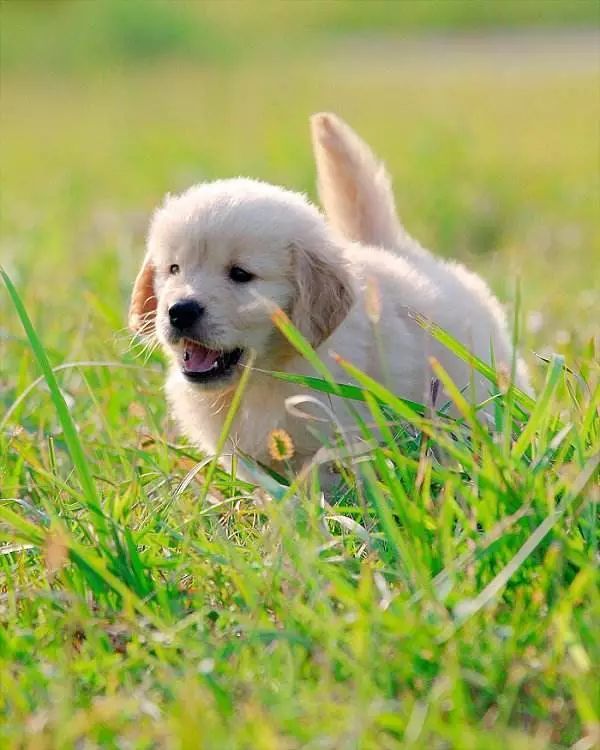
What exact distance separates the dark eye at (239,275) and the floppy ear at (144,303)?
33cm

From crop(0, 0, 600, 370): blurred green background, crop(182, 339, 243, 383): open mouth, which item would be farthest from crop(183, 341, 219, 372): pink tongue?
crop(0, 0, 600, 370): blurred green background

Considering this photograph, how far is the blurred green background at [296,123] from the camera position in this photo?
5316 mm

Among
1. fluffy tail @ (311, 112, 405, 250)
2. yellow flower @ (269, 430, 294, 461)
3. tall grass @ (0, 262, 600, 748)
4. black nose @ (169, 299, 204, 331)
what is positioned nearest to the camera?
tall grass @ (0, 262, 600, 748)

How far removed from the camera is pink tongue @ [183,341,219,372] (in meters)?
2.95

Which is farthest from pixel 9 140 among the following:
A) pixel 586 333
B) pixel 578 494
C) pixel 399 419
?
pixel 578 494

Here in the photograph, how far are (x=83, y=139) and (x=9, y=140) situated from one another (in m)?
0.74

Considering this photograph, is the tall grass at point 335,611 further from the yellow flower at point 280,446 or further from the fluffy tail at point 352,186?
the fluffy tail at point 352,186

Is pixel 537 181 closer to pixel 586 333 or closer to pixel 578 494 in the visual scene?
pixel 586 333

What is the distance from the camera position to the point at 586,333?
13.2 feet

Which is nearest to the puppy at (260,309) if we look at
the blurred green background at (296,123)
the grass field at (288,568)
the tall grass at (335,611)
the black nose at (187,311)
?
the black nose at (187,311)

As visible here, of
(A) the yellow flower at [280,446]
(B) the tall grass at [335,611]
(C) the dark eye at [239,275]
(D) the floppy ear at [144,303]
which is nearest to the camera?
(B) the tall grass at [335,611]

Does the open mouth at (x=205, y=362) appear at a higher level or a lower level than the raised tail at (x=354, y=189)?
lower

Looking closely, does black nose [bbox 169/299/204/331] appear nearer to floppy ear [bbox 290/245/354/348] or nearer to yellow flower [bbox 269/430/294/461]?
floppy ear [bbox 290/245/354/348]

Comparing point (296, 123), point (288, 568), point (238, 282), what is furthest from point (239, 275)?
point (296, 123)
